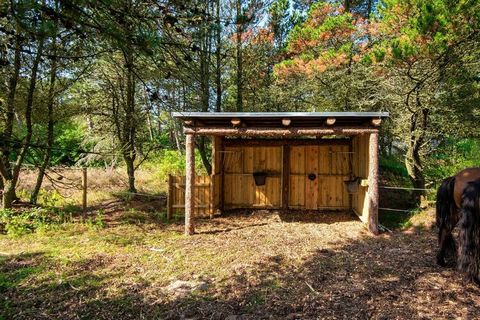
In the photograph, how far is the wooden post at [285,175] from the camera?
866cm

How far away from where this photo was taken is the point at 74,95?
802 cm

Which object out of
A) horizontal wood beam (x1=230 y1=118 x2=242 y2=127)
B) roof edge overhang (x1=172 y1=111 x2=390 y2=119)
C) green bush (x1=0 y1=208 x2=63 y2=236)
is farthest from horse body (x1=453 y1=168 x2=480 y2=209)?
green bush (x1=0 y1=208 x2=63 y2=236)

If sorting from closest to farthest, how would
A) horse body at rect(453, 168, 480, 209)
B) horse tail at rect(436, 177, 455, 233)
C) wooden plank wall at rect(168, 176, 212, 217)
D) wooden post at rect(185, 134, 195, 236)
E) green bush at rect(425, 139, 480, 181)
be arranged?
horse body at rect(453, 168, 480, 209)
horse tail at rect(436, 177, 455, 233)
wooden post at rect(185, 134, 195, 236)
wooden plank wall at rect(168, 176, 212, 217)
green bush at rect(425, 139, 480, 181)

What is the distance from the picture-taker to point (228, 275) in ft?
13.5

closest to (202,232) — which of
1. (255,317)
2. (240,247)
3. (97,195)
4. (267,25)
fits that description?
(240,247)

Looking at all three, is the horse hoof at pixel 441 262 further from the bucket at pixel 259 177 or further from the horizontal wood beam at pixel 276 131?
the bucket at pixel 259 177

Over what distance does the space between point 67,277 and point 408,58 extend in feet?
22.3

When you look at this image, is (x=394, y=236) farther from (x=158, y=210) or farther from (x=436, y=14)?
(x=158, y=210)

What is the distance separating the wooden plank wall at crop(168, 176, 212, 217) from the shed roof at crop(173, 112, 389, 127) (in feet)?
5.33

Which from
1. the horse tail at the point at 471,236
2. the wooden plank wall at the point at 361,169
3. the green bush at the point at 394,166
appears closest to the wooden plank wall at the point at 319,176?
the wooden plank wall at the point at 361,169

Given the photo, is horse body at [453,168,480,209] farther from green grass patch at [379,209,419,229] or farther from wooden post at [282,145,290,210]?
wooden post at [282,145,290,210]

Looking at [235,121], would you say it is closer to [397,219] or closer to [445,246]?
[445,246]

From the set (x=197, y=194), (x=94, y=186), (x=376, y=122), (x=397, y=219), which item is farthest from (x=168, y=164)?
(x=376, y=122)

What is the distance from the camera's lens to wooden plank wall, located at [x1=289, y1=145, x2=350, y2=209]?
849 centimetres
